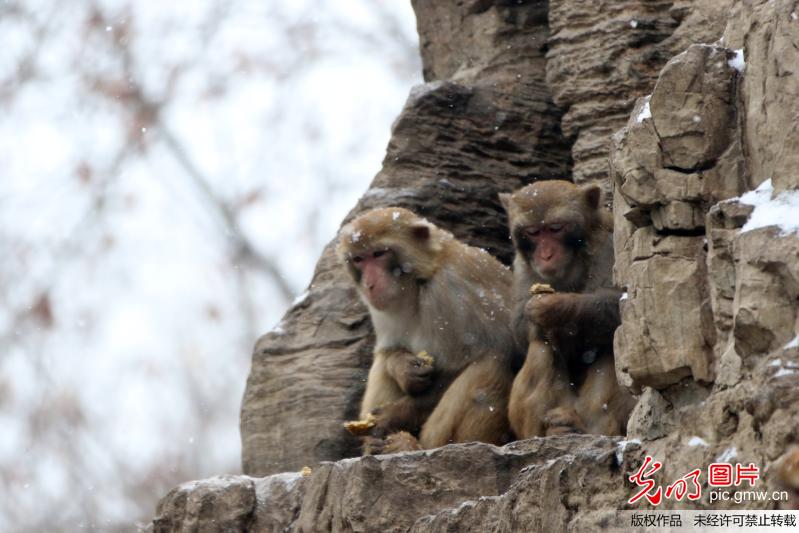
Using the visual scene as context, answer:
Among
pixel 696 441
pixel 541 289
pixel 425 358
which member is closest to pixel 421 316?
pixel 425 358

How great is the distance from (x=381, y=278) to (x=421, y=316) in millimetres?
343

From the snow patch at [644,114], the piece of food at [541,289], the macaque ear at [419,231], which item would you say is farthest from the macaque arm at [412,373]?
the snow patch at [644,114]

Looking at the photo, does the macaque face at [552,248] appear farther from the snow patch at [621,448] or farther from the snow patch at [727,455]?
the snow patch at [727,455]

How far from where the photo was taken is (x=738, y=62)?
Answer: 15.0 feet

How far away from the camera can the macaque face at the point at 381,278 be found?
8.36 m

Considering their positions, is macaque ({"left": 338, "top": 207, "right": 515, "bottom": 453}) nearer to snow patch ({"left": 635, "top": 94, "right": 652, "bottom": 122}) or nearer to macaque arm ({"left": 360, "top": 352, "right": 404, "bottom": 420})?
macaque arm ({"left": 360, "top": 352, "right": 404, "bottom": 420})

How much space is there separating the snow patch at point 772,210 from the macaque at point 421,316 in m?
4.04

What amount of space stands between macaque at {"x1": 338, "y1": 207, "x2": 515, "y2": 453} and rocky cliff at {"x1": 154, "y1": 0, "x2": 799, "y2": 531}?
773mm

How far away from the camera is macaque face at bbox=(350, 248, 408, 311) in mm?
8359

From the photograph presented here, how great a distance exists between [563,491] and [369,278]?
3902 mm

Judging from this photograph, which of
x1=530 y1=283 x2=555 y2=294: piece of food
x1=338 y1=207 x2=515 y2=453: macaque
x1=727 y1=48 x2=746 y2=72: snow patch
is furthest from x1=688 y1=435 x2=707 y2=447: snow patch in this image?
x1=338 y1=207 x2=515 y2=453: macaque

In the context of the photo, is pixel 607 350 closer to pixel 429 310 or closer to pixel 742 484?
pixel 429 310

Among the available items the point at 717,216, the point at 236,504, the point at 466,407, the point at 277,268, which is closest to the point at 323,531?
the point at 236,504
